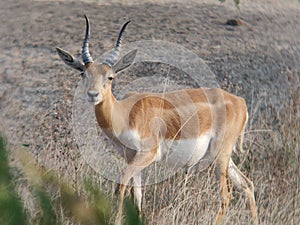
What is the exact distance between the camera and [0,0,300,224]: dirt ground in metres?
8.78

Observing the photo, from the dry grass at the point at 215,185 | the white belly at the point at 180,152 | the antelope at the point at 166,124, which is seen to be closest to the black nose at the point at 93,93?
the antelope at the point at 166,124

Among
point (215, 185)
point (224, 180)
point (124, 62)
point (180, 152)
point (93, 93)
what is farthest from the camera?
point (215, 185)

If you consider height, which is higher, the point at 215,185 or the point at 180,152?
the point at 180,152

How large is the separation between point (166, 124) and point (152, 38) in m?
6.50

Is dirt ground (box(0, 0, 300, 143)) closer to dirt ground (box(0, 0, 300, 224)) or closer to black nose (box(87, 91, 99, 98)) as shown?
dirt ground (box(0, 0, 300, 224))

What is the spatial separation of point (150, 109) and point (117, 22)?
721 cm

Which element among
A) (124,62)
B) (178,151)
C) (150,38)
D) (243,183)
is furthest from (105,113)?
(150,38)

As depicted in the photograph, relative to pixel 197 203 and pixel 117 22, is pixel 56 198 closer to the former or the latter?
pixel 197 203

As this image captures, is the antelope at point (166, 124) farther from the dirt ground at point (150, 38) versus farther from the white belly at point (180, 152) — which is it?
the dirt ground at point (150, 38)

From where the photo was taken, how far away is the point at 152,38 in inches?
445

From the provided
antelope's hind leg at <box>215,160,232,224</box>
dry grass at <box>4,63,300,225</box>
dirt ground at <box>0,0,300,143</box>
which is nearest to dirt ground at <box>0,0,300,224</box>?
dirt ground at <box>0,0,300,143</box>

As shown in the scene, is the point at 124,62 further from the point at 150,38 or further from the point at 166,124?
the point at 150,38

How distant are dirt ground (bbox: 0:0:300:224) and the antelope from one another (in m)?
2.25

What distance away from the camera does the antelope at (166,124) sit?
4.62 meters
